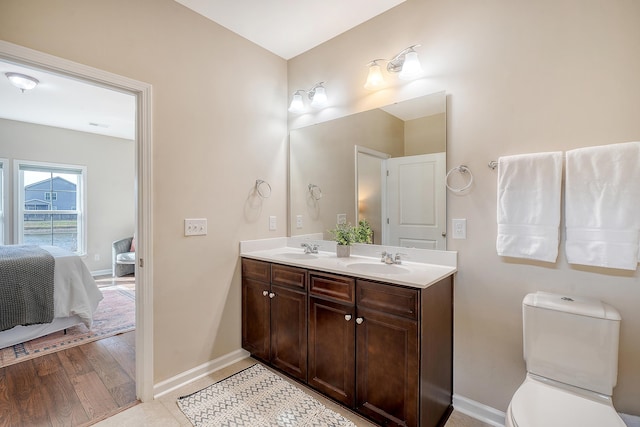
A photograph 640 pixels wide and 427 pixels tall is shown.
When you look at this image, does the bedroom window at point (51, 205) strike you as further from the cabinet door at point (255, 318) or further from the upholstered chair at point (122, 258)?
the cabinet door at point (255, 318)

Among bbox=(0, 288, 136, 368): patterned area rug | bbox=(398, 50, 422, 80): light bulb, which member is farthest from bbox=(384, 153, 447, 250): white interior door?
bbox=(0, 288, 136, 368): patterned area rug

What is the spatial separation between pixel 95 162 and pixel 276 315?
511cm

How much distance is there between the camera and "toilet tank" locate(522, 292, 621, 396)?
4.12 feet

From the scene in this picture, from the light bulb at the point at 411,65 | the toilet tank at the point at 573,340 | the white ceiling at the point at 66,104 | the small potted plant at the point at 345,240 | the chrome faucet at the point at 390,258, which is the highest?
the white ceiling at the point at 66,104

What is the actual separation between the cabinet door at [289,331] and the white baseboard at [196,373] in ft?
1.29

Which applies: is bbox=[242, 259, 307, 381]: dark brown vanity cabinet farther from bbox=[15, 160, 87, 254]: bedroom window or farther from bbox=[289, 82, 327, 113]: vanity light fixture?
bbox=[15, 160, 87, 254]: bedroom window

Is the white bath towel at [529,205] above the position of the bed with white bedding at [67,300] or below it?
above

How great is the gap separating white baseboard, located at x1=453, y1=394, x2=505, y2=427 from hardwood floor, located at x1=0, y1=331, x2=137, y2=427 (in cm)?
208

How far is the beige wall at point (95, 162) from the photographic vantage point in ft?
14.8

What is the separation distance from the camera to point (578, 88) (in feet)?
4.79

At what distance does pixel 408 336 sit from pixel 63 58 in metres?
2.35

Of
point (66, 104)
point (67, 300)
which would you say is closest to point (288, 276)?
point (67, 300)

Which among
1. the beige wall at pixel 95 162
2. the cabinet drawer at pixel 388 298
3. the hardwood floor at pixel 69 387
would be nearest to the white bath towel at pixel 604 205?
the cabinet drawer at pixel 388 298

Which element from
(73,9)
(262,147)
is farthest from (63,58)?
(262,147)
